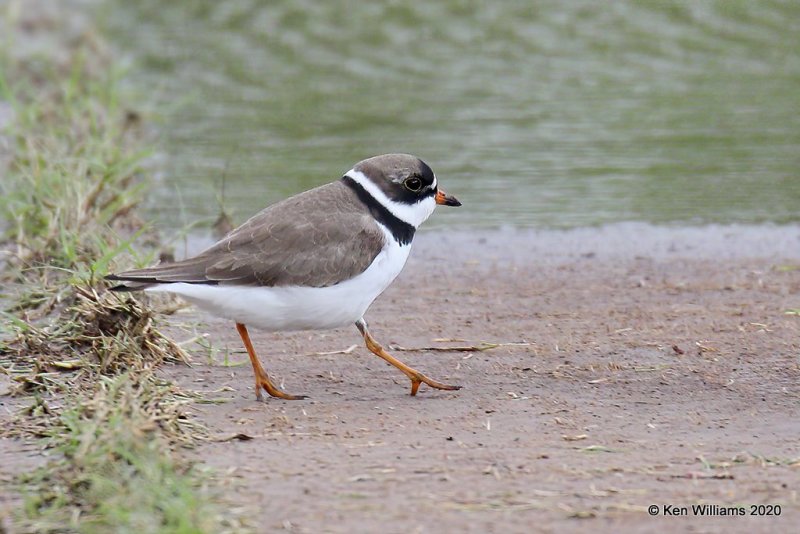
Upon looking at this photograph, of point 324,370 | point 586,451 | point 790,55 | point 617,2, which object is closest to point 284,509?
point 586,451

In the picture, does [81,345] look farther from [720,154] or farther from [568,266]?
[720,154]

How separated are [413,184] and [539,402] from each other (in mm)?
1224

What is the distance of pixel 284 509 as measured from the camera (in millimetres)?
4496

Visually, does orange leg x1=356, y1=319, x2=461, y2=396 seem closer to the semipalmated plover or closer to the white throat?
the semipalmated plover

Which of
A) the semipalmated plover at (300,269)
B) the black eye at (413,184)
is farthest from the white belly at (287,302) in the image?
the black eye at (413,184)

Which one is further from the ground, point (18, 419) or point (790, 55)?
point (790, 55)

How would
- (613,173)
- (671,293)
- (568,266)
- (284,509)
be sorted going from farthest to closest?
(613,173), (568,266), (671,293), (284,509)

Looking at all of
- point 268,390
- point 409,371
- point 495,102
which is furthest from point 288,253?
point 495,102

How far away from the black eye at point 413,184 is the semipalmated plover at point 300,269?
0.07 metres

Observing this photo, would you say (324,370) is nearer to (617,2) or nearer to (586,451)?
(586,451)

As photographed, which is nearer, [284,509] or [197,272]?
[284,509]

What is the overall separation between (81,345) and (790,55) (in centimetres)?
959

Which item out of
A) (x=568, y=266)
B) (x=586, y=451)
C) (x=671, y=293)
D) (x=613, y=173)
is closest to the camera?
(x=586, y=451)

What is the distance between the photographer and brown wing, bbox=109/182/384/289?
577cm
